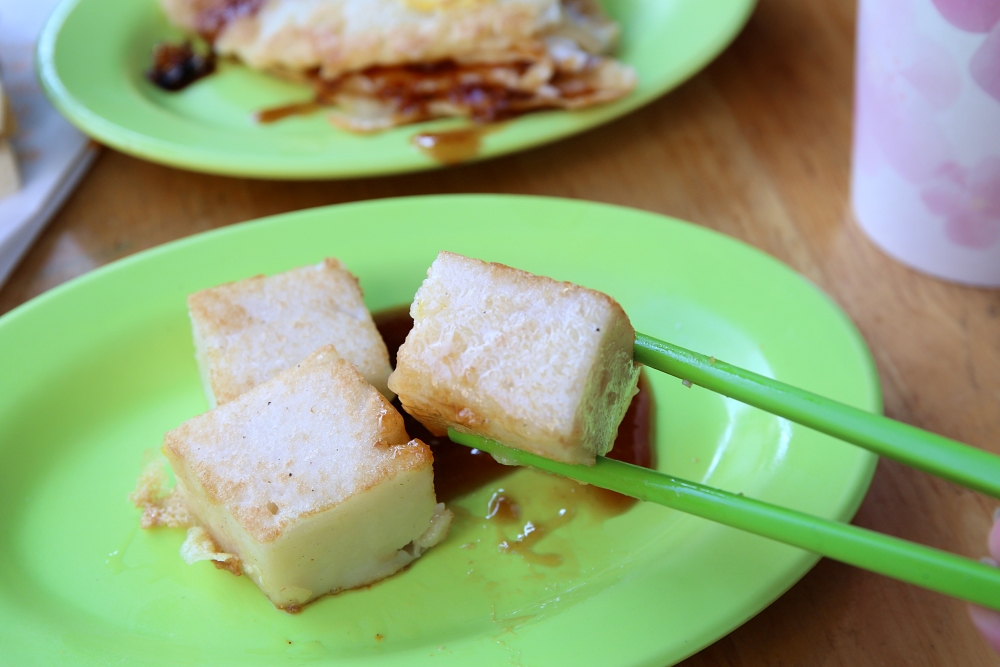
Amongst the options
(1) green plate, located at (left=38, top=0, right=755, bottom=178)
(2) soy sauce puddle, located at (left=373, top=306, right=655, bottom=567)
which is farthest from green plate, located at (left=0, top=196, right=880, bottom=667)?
(1) green plate, located at (left=38, top=0, right=755, bottom=178)

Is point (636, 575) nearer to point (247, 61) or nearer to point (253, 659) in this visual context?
point (253, 659)

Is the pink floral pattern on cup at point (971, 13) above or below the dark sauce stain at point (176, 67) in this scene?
above

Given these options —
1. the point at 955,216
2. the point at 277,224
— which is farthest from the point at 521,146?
the point at 955,216

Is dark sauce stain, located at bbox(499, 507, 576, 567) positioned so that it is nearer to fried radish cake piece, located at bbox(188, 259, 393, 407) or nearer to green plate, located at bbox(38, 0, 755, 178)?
fried radish cake piece, located at bbox(188, 259, 393, 407)

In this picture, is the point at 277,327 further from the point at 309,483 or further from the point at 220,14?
the point at 220,14

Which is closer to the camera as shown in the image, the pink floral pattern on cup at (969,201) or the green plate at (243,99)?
the pink floral pattern on cup at (969,201)

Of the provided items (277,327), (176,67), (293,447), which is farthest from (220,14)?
(293,447)

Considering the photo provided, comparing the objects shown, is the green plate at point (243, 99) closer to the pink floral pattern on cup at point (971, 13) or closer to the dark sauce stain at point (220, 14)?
the dark sauce stain at point (220, 14)

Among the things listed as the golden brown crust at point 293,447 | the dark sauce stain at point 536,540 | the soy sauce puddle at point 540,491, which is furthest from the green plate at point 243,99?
the dark sauce stain at point 536,540
